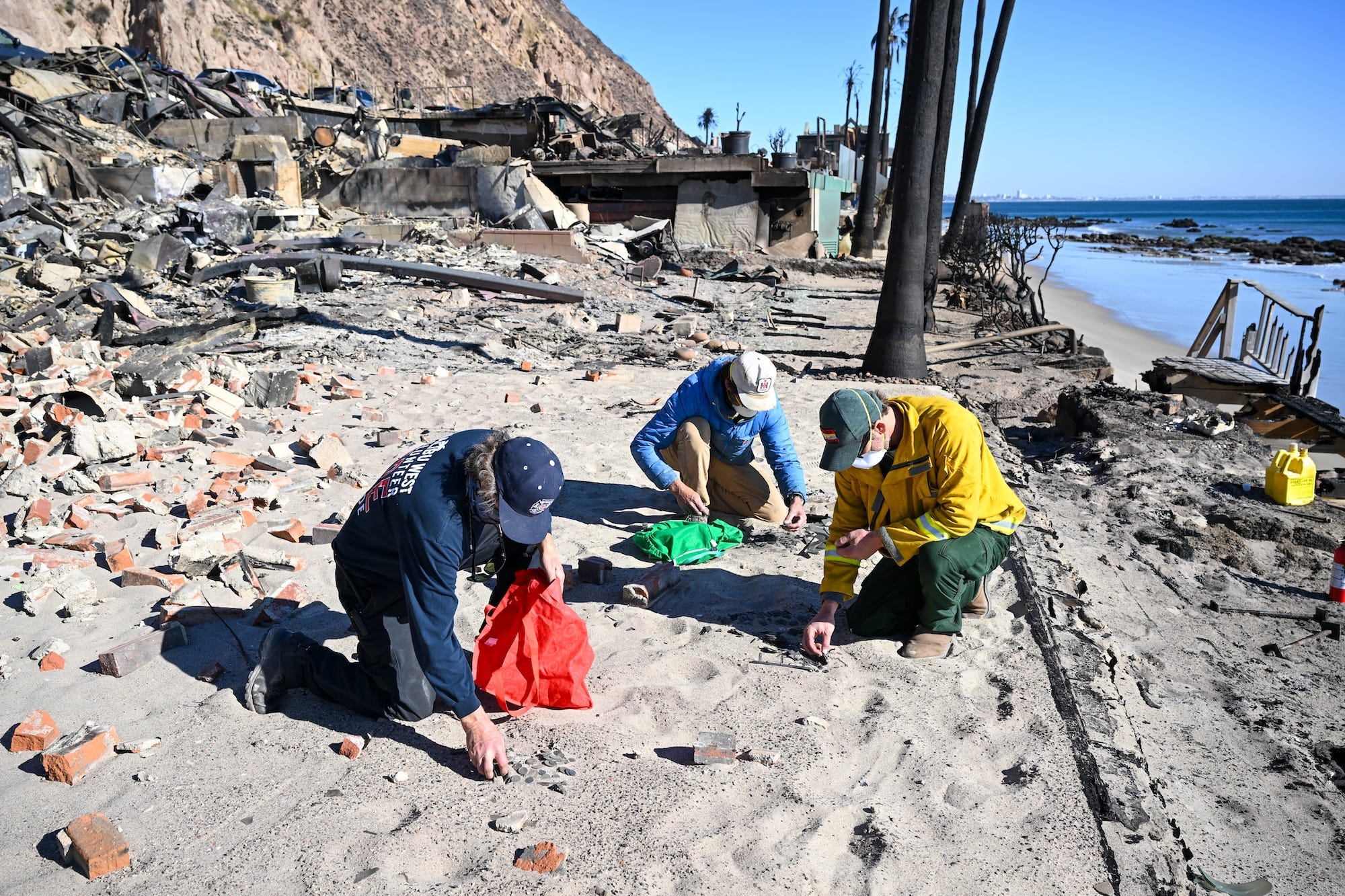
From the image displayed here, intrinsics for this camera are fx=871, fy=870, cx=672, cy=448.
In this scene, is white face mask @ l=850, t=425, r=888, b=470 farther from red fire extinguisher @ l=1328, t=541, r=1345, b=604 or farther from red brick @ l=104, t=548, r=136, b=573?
red brick @ l=104, t=548, r=136, b=573

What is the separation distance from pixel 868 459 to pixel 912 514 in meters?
0.36

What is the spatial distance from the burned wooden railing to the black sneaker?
959 centimetres

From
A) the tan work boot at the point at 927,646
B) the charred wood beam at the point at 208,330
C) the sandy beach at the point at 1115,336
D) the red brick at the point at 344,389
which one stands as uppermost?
the charred wood beam at the point at 208,330

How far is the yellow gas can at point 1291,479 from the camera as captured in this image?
584 cm

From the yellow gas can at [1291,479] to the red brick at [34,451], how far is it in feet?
25.6

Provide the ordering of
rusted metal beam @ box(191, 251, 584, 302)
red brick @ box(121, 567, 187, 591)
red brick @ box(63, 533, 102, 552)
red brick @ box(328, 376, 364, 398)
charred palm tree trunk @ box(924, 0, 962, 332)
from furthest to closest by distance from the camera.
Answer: charred palm tree trunk @ box(924, 0, 962, 332), rusted metal beam @ box(191, 251, 584, 302), red brick @ box(328, 376, 364, 398), red brick @ box(63, 533, 102, 552), red brick @ box(121, 567, 187, 591)

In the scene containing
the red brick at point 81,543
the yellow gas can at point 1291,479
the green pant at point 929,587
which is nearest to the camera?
the green pant at point 929,587

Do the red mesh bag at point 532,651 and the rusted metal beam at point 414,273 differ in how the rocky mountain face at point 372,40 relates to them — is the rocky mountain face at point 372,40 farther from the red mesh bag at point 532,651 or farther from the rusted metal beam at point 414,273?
the red mesh bag at point 532,651

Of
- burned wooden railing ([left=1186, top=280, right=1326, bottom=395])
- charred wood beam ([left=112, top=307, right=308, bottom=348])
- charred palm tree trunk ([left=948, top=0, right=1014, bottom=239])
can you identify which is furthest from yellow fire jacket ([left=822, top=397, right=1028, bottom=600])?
charred palm tree trunk ([left=948, top=0, right=1014, bottom=239])

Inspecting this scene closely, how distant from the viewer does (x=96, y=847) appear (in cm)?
239

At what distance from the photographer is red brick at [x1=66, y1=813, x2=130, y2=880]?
2373 millimetres

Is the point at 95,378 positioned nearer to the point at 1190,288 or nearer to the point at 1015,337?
the point at 1015,337

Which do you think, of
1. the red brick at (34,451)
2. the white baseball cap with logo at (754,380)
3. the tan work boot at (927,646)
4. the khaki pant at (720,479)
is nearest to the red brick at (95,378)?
the red brick at (34,451)

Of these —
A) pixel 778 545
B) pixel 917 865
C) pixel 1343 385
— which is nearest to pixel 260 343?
pixel 778 545
